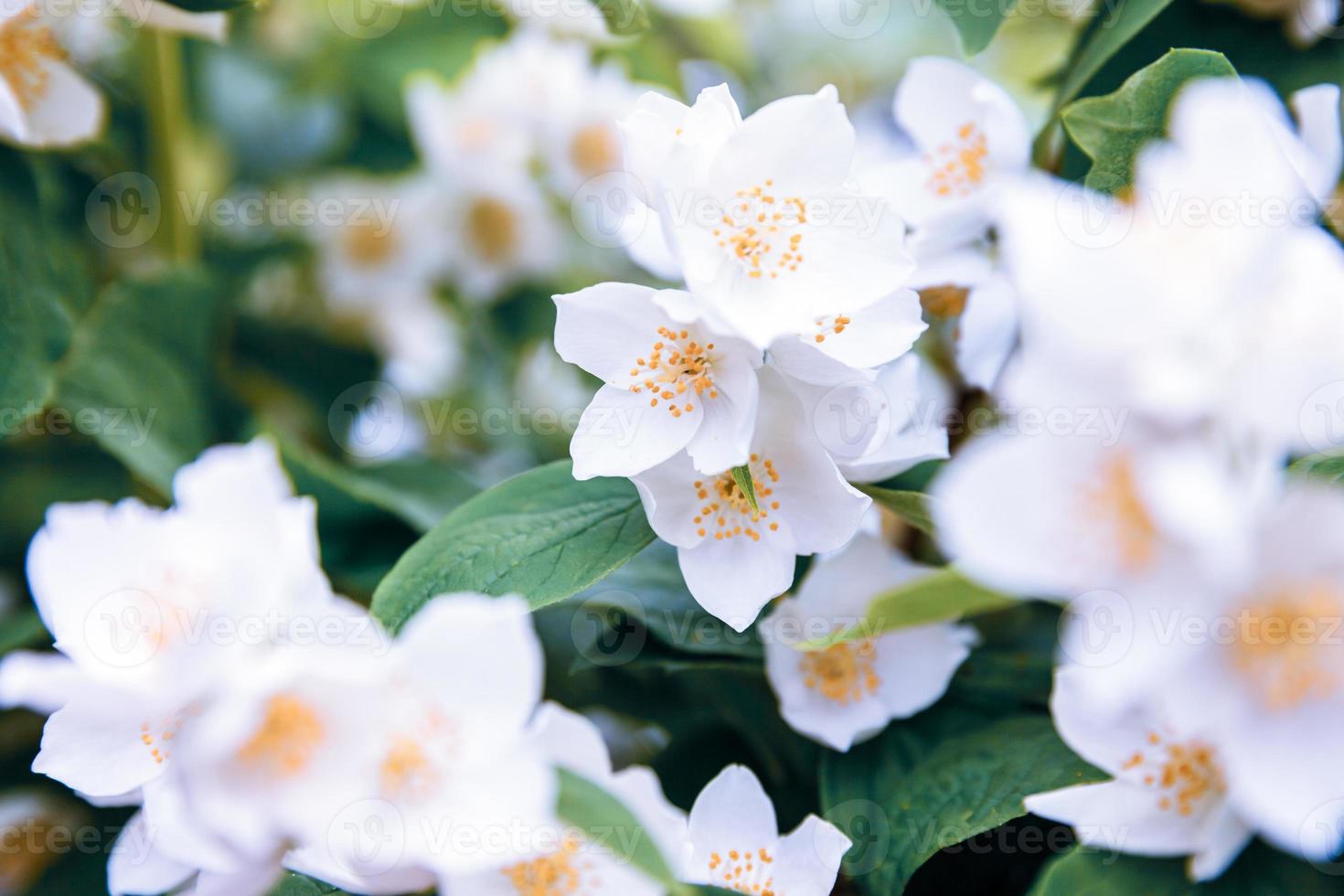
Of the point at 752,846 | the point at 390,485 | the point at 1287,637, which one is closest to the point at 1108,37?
the point at 1287,637

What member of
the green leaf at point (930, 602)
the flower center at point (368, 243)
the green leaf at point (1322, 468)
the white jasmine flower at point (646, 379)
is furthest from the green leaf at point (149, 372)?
the green leaf at point (1322, 468)

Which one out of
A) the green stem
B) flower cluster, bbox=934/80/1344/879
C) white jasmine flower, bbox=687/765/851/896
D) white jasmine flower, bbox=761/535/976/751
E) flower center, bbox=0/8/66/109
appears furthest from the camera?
the green stem

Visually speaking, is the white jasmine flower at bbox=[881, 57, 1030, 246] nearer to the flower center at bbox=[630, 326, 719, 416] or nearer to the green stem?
the flower center at bbox=[630, 326, 719, 416]

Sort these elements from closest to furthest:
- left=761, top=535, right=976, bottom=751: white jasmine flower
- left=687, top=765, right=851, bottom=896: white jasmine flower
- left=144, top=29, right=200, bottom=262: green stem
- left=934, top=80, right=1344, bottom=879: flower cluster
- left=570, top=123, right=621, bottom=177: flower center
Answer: left=934, top=80, right=1344, bottom=879: flower cluster, left=687, top=765, right=851, bottom=896: white jasmine flower, left=761, top=535, right=976, bottom=751: white jasmine flower, left=144, top=29, right=200, bottom=262: green stem, left=570, top=123, right=621, bottom=177: flower center

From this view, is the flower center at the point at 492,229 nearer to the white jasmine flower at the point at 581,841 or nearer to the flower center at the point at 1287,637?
the white jasmine flower at the point at 581,841

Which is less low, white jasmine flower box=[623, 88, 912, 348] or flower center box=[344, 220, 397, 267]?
white jasmine flower box=[623, 88, 912, 348]

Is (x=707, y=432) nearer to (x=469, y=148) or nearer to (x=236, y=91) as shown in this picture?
(x=469, y=148)

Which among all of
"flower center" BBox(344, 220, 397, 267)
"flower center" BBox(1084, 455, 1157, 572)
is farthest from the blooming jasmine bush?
"flower center" BBox(344, 220, 397, 267)

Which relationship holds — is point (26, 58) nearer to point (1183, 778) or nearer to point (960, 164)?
point (960, 164)
